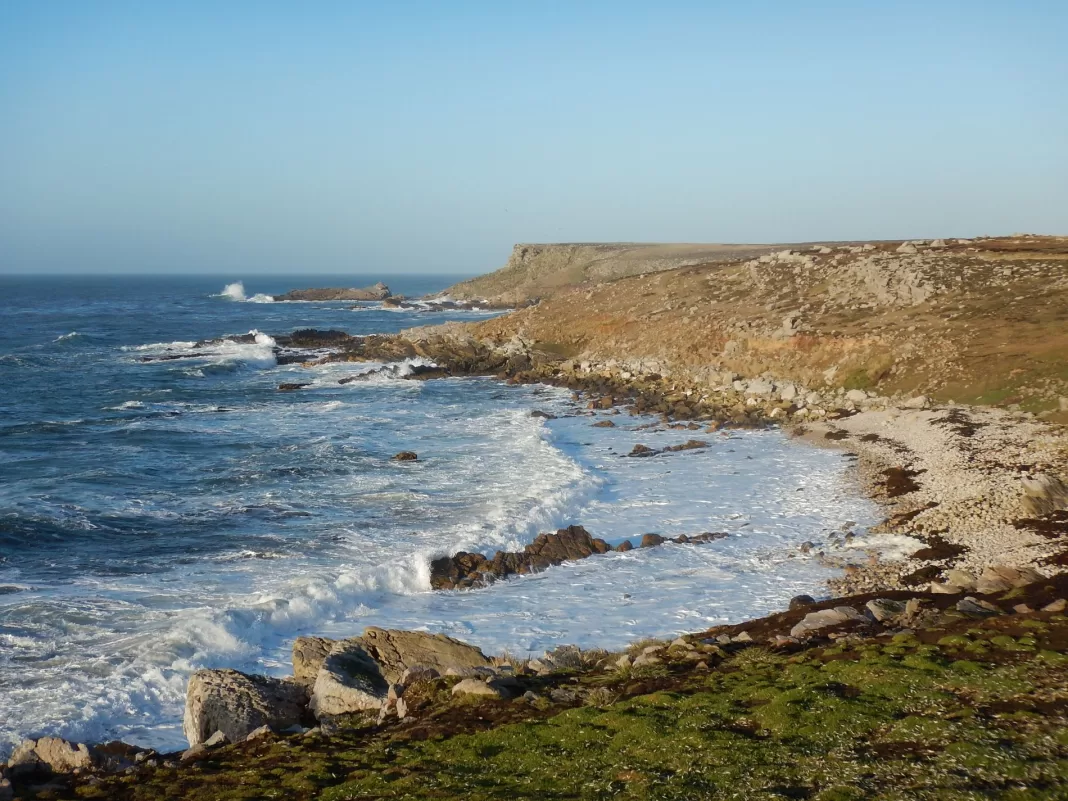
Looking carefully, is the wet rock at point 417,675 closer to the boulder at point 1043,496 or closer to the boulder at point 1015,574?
the boulder at point 1015,574

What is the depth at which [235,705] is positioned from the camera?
1091cm

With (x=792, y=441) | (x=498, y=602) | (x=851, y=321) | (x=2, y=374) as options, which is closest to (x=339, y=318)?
(x=2, y=374)

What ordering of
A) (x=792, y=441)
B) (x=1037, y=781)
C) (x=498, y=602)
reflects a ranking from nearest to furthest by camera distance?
(x=1037, y=781) → (x=498, y=602) → (x=792, y=441)

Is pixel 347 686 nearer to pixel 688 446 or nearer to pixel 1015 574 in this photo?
pixel 1015 574

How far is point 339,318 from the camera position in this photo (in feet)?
311

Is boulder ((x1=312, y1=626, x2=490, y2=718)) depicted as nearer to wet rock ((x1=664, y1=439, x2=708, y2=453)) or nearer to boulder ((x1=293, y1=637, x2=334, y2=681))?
boulder ((x1=293, y1=637, x2=334, y2=681))

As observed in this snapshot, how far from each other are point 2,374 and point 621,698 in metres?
52.3

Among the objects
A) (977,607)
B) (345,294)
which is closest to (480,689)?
(977,607)

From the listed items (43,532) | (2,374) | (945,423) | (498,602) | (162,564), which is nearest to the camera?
(498,602)

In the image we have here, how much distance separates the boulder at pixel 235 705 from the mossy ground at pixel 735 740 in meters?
0.55

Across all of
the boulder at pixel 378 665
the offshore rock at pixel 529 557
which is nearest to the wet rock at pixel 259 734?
the boulder at pixel 378 665

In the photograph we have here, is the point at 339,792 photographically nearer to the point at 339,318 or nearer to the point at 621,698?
the point at 621,698

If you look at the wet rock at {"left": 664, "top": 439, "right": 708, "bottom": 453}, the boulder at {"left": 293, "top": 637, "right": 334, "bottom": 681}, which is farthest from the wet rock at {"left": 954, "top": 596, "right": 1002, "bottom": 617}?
the wet rock at {"left": 664, "top": 439, "right": 708, "bottom": 453}

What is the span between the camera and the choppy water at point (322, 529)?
14.0 metres
